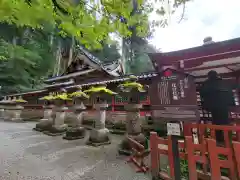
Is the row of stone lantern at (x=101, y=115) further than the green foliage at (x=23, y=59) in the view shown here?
No

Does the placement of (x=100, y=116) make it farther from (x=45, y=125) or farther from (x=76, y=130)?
(x=45, y=125)

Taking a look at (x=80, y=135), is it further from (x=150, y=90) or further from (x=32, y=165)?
(x=150, y=90)

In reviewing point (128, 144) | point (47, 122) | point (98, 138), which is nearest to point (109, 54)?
point (47, 122)

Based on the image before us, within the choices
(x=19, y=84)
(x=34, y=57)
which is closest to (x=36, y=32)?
(x=34, y=57)

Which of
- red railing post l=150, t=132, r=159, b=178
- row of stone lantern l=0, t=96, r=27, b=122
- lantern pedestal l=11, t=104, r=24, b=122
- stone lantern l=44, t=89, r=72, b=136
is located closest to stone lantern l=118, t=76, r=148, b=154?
red railing post l=150, t=132, r=159, b=178

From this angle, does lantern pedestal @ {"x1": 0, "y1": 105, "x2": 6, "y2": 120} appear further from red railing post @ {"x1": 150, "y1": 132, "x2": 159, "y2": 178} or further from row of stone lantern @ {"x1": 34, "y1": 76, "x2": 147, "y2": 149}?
red railing post @ {"x1": 150, "y1": 132, "x2": 159, "y2": 178}

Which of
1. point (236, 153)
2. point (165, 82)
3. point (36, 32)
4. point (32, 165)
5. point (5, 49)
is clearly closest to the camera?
point (236, 153)

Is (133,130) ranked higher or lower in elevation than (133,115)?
lower

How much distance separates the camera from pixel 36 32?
2178 cm

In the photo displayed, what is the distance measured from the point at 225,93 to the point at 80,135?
724 centimetres

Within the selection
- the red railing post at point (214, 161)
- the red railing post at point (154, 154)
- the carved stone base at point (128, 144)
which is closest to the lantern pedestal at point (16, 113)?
the carved stone base at point (128, 144)

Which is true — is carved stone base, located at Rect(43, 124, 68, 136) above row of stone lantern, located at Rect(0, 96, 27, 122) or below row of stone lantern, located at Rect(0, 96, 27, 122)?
below

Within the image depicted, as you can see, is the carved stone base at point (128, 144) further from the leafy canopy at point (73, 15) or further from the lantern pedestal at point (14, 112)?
the lantern pedestal at point (14, 112)

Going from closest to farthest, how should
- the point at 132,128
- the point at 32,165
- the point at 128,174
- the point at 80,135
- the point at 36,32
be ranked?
1. the point at 128,174
2. the point at 32,165
3. the point at 132,128
4. the point at 80,135
5. the point at 36,32
